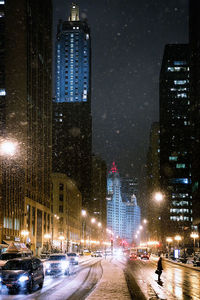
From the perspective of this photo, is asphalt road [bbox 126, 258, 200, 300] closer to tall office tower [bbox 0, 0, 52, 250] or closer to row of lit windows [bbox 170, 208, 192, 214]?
tall office tower [bbox 0, 0, 52, 250]

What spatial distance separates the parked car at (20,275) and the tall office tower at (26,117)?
45.0m

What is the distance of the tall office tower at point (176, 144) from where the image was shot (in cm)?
18550

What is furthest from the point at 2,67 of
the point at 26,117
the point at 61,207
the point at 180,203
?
the point at 180,203

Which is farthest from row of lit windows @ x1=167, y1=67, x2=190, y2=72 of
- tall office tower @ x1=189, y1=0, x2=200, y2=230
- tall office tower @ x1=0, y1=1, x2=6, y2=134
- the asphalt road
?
the asphalt road

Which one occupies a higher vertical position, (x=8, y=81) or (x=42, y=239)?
(x=8, y=81)

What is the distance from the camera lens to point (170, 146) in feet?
643

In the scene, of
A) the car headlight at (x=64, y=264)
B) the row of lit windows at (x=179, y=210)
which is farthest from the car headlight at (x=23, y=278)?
the row of lit windows at (x=179, y=210)

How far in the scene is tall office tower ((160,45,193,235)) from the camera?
186m

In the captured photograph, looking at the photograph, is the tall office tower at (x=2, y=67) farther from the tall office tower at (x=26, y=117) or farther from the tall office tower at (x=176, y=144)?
the tall office tower at (x=176, y=144)

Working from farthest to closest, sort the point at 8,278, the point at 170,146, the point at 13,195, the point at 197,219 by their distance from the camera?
the point at 170,146 < the point at 197,219 < the point at 13,195 < the point at 8,278

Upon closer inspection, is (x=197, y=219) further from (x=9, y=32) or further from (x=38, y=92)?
(x=9, y=32)

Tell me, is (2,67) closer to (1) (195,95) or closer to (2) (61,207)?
(1) (195,95)

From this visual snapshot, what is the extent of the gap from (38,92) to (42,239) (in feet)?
108

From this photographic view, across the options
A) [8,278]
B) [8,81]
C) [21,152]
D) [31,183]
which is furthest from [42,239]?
[8,278]
